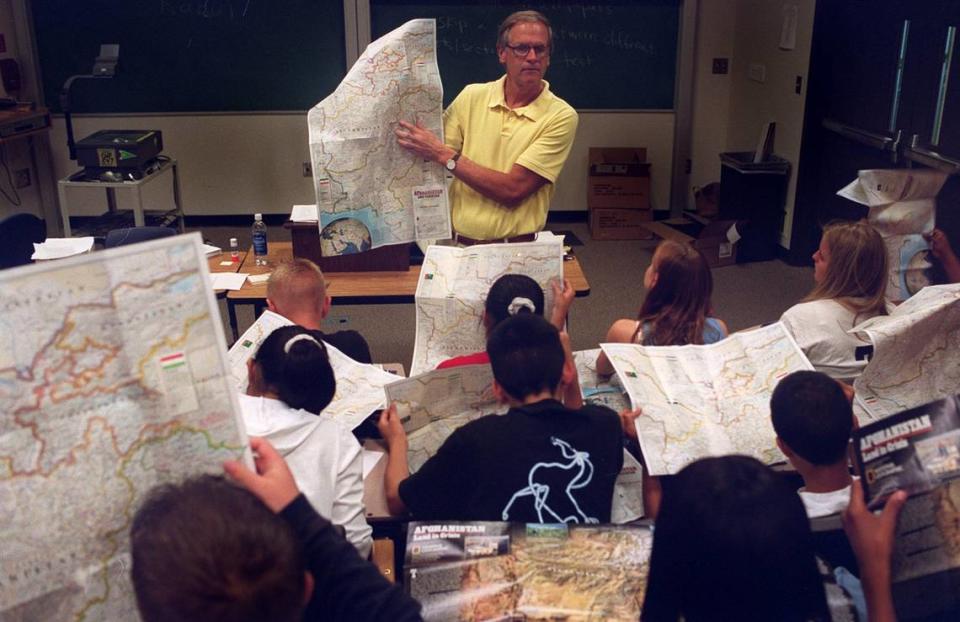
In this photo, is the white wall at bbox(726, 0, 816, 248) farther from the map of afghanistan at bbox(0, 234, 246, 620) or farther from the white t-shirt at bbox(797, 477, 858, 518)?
the map of afghanistan at bbox(0, 234, 246, 620)

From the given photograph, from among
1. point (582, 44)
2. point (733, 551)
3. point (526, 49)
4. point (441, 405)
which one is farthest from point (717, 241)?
point (733, 551)

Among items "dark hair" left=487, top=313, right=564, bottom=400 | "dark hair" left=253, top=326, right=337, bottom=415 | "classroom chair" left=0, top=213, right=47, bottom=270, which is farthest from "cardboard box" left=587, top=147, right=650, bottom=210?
"dark hair" left=253, top=326, right=337, bottom=415

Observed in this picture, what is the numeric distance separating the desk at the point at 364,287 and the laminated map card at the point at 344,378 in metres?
0.77

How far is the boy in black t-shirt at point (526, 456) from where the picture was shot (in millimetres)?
1733

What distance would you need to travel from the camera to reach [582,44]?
6.30 metres

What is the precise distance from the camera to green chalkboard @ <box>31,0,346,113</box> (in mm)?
6027

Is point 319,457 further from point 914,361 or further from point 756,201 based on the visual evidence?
point 756,201

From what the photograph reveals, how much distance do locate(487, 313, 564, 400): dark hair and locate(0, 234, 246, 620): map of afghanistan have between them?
2.38ft

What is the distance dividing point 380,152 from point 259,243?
88 centimetres

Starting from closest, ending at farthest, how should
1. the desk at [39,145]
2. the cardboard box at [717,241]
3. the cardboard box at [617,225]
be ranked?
1. the desk at [39,145]
2. the cardboard box at [717,241]
3. the cardboard box at [617,225]

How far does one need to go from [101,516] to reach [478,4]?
5483mm

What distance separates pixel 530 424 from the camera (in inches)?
69.9

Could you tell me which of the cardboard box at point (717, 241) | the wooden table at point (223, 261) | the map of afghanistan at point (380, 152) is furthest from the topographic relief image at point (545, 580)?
the cardboard box at point (717, 241)

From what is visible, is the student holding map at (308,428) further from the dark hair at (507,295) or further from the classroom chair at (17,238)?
the classroom chair at (17,238)
